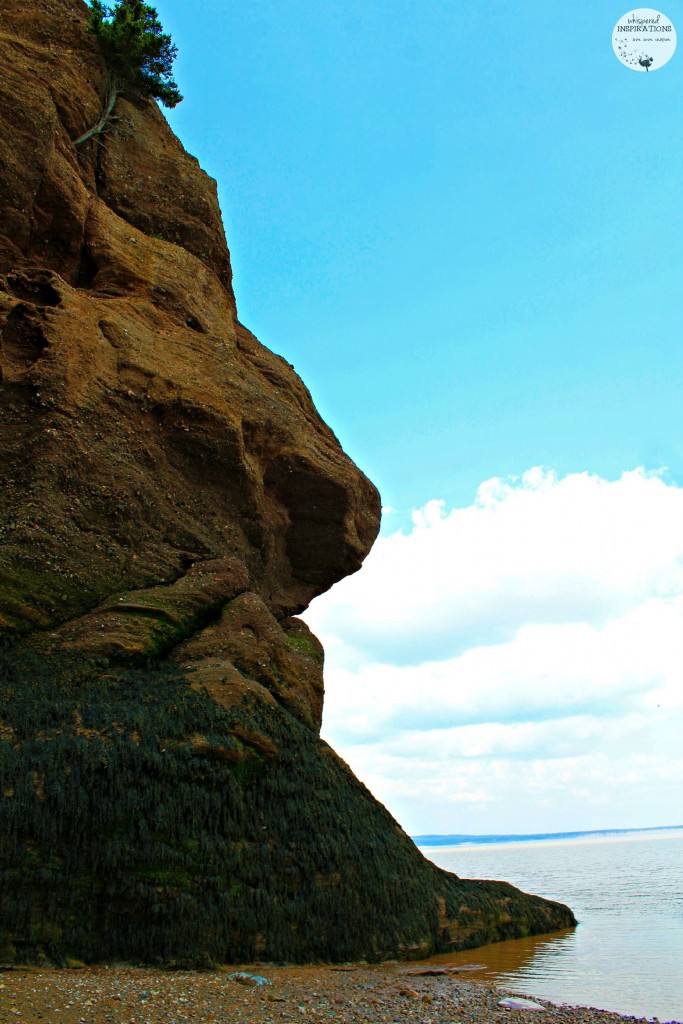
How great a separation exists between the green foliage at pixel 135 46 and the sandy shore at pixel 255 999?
2045 centimetres

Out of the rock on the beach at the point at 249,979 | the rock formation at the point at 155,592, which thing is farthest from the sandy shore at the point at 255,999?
the rock formation at the point at 155,592

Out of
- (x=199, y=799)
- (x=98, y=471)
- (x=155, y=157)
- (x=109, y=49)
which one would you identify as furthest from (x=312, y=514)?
(x=109, y=49)

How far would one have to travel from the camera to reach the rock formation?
32.3ft

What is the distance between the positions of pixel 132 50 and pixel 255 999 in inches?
835

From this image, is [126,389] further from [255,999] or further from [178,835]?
[255,999]

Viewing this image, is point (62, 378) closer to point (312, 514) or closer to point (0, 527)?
point (0, 527)

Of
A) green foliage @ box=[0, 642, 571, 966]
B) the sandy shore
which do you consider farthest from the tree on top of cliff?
the sandy shore

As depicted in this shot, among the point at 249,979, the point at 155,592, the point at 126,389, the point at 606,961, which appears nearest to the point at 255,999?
the point at 249,979

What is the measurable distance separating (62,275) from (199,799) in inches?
457

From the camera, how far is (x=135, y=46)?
65.5ft

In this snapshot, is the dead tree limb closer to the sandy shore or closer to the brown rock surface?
the brown rock surface

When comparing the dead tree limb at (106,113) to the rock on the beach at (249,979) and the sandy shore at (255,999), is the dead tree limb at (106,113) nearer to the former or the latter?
the sandy shore at (255,999)

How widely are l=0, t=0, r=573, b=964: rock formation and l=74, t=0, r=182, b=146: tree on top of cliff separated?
51cm

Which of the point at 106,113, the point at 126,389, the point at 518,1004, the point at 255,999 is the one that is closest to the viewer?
the point at 255,999
